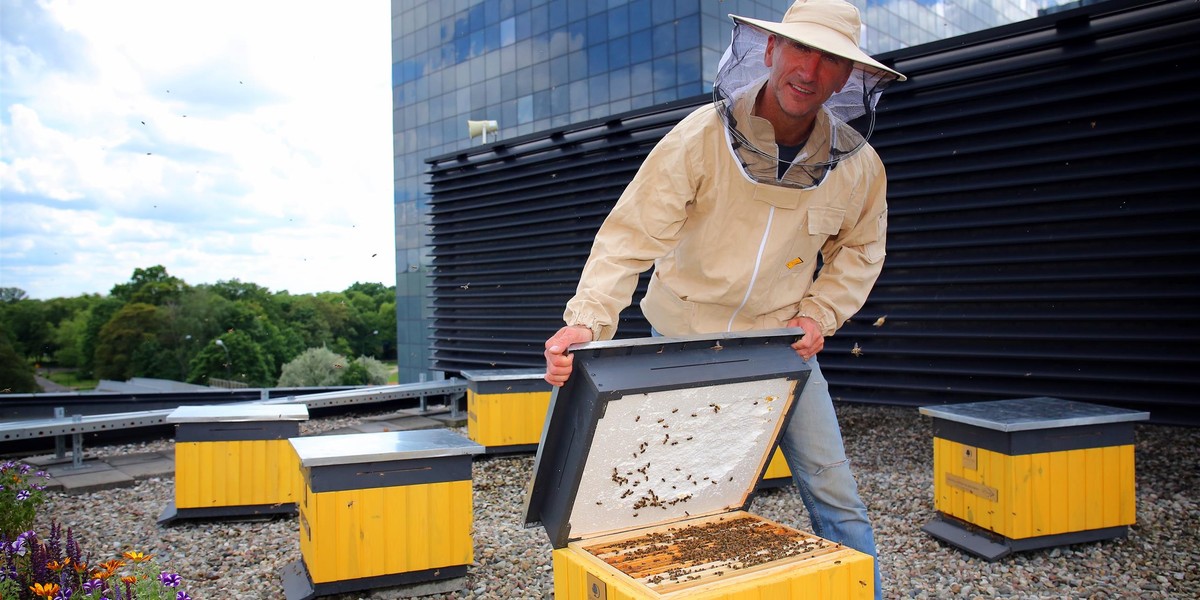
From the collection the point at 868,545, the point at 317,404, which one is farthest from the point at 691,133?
the point at 317,404

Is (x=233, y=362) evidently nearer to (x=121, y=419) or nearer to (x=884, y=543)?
(x=121, y=419)

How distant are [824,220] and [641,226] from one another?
1.76ft

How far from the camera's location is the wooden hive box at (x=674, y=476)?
4.62 feet

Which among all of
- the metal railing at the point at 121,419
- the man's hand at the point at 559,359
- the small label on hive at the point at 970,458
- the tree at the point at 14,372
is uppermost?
the man's hand at the point at 559,359

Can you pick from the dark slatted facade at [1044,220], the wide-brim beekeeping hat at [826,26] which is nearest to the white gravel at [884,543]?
the dark slatted facade at [1044,220]

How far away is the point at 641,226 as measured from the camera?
5.76 feet

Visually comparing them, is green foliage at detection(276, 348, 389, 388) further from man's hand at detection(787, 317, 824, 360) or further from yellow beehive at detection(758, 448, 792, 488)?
man's hand at detection(787, 317, 824, 360)

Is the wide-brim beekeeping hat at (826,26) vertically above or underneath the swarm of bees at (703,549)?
above

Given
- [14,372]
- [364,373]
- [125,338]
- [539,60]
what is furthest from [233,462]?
[125,338]

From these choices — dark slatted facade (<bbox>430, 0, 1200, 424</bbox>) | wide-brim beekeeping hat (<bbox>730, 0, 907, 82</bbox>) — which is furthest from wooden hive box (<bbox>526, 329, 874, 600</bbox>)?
dark slatted facade (<bbox>430, 0, 1200, 424</bbox>)

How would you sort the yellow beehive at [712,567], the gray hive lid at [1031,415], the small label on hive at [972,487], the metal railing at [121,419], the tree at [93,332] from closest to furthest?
the yellow beehive at [712,567] < the gray hive lid at [1031,415] < the small label on hive at [972,487] < the metal railing at [121,419] < the tree at [93,332]

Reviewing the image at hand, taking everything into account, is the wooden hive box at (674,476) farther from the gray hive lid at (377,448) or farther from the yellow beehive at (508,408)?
the yellow beehive at (508,408)

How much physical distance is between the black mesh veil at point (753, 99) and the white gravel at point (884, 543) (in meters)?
2.06

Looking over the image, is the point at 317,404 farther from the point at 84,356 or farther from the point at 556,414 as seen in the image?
the point at 84,356
